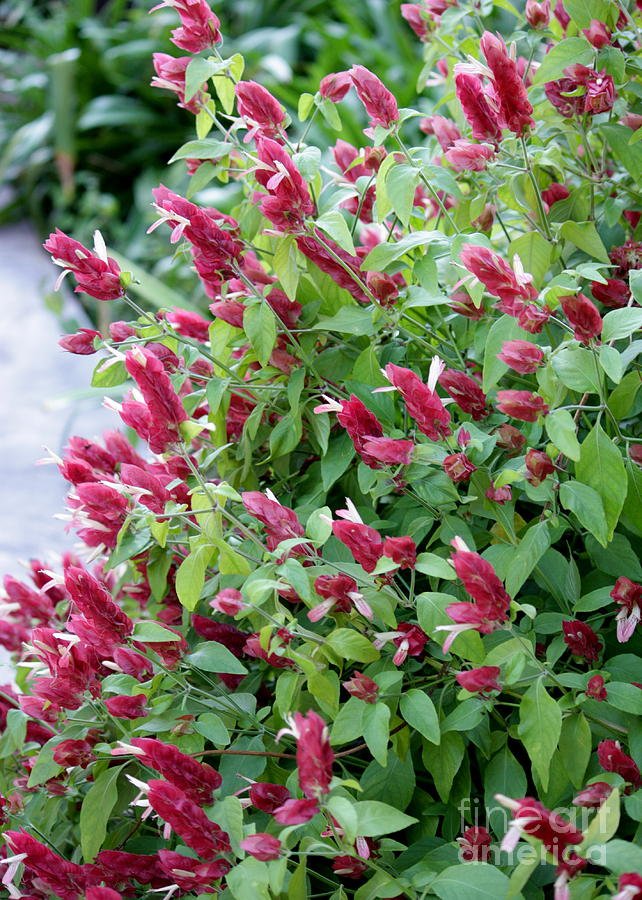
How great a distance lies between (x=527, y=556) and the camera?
820mm

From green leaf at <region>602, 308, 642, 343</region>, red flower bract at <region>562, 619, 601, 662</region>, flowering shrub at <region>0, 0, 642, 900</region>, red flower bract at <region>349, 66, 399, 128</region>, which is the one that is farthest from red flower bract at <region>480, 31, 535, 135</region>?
red flower bract at <region>562, 619, 601, 662</region>

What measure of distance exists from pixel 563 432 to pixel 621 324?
10 cm

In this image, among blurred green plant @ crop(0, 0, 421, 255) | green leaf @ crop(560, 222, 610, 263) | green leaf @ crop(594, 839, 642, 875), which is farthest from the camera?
blurred green plant @ crop(0, 0, 421, 255)

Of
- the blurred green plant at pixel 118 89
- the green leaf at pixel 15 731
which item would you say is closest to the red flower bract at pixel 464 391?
the green leaf at pixel 15 731

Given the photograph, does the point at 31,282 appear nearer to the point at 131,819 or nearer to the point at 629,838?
the point at 131,819

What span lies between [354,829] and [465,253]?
0.45m

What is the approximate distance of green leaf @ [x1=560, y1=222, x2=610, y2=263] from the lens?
966mm

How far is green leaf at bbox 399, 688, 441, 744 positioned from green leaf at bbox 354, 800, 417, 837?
73 mm

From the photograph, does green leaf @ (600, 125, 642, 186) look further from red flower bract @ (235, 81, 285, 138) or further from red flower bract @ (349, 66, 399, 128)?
red flower bract @ (235, 81, 285, 138)

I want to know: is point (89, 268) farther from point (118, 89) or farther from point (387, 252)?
point (118, 89)

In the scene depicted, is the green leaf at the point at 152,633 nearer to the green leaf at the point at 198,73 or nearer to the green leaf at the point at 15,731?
the green leaf at the point at 15,731

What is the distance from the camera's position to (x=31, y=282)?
3.91 meters

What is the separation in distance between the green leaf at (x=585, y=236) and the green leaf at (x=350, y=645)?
1.44 ft

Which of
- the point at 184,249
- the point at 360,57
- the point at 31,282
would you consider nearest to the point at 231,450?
the point at 184,249
